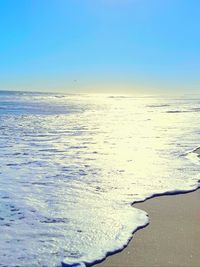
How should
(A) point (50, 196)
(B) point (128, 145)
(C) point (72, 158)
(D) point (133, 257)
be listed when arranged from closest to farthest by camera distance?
1. (D) point (133, 257)
2. (A) point (50, 196)
3. (C) point (72, 158)
4. (B) point (128, 145)

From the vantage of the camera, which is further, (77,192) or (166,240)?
(77,192)

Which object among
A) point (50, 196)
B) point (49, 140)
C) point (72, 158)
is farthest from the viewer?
point (49, 140)

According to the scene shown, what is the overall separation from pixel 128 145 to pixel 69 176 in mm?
4939

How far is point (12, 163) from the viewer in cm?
905

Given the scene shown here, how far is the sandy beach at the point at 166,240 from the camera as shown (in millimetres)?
3924

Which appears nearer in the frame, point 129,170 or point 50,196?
point 50,196

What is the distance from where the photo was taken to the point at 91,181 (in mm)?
7395

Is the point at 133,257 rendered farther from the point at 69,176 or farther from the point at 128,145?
the point at 128,145

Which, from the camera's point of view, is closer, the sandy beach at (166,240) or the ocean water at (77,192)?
the sandy beach at (166,240)

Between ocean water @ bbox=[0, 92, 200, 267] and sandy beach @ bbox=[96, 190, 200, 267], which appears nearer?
sandy beach @ bbox=[96, 190, 200, 267]

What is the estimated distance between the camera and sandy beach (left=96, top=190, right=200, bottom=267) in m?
3.92

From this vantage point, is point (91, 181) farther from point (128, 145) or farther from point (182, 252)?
point (128, 145)

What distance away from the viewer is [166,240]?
4.45 metres

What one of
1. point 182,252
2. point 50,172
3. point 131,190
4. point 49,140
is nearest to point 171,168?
point 131,190
